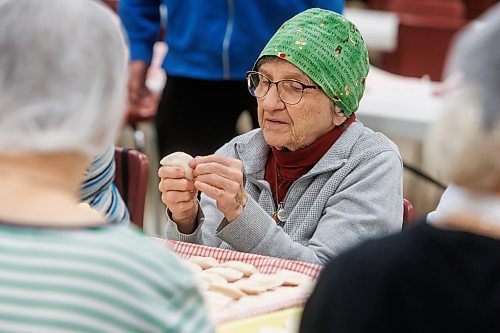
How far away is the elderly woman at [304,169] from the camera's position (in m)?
2.56

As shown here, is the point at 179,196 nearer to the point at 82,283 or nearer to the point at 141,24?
the point at 82,283

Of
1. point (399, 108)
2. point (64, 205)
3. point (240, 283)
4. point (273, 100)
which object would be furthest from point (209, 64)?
point (64, 205)

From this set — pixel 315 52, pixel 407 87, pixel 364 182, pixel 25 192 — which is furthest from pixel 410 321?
pixel 407 87

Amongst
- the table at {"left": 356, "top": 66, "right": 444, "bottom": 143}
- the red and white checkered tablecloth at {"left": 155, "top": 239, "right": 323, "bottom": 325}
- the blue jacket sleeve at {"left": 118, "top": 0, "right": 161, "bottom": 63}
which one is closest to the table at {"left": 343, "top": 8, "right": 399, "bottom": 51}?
the table at {"left": 356, "top": 66, "right": 444, "bottom": 143}

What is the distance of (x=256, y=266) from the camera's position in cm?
240

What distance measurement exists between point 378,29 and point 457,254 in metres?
6.09

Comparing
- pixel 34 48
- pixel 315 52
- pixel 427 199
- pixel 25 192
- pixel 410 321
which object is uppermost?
pixel 34 48

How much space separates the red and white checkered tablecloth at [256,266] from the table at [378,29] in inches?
175

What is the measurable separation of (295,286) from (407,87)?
9.29 feet

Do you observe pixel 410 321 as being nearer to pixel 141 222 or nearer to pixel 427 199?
pixel 141 222

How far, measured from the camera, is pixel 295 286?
2.26 meters

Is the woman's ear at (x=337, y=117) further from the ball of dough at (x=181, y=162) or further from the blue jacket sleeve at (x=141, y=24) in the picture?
the blue jacket sleeve at (x=141, y=24)

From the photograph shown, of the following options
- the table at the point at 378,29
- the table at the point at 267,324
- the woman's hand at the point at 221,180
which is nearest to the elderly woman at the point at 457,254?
the table at the point at 267,324

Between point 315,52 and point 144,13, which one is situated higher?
point 315,52
